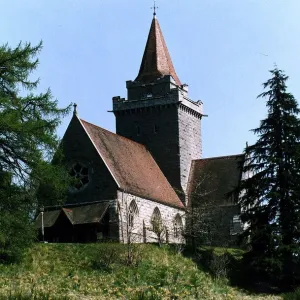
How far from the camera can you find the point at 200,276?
30359mm

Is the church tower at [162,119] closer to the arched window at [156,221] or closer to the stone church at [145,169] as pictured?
the stone church at [145,169]

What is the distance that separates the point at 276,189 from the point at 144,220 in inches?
351

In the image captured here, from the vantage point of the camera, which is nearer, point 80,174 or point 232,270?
point 232,270

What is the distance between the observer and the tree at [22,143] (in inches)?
1075

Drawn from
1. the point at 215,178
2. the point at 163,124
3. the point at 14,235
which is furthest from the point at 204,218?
the point at 14,235

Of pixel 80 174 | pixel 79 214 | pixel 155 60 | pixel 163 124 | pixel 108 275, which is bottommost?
pixel 108 275

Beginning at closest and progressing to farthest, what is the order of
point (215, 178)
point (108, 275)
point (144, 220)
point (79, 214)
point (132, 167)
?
point (108, 275), point (79, 214), point (144, 220), point (132, 167), point (215, 178)

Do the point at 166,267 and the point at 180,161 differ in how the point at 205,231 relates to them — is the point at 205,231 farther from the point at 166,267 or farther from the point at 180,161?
the point at 166,267

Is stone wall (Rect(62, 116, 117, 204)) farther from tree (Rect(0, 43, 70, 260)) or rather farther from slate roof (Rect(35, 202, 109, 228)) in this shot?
tree (Rect(0, 43, 70, 260))

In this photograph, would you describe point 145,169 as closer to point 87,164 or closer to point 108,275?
point 87,164

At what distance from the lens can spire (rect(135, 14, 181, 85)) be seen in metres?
48.9

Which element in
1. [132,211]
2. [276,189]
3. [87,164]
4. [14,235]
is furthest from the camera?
[132,211]

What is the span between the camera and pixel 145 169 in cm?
4319

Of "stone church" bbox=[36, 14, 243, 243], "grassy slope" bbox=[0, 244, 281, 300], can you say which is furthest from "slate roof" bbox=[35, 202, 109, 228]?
"grassy slope" bbox=[0, 244, 281, 300]
